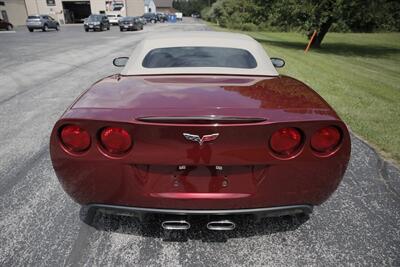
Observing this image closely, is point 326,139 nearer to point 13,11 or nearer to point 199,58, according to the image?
point 199,58

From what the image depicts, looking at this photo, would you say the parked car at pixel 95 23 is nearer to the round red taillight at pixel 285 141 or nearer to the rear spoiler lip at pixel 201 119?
the rear spoiler lip at pixel 201 119

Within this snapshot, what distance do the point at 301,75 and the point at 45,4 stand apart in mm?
56185

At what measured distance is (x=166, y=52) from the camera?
3350mm

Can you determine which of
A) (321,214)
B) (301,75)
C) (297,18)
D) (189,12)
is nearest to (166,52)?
(321,214)

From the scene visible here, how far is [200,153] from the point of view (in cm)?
188

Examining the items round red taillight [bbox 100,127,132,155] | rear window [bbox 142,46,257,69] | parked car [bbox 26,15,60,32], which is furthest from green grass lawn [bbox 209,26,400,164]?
parked car [bbox 26,15,60,32]

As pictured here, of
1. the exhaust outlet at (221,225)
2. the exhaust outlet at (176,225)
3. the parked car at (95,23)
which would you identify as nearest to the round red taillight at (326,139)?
the exhaust outlet at (221,225)

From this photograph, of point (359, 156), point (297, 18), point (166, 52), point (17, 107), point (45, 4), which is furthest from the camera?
point (45, 4)

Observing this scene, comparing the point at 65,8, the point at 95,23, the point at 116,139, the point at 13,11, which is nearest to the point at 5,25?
the point at 95,23

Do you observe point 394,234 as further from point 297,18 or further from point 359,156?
point 297,18

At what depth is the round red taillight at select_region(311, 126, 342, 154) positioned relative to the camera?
1988 millimetres

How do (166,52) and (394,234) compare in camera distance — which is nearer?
(394,234)

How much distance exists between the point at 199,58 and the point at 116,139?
65.0 inches

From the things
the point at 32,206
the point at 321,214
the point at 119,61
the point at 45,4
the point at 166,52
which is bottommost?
the point at 45,4
